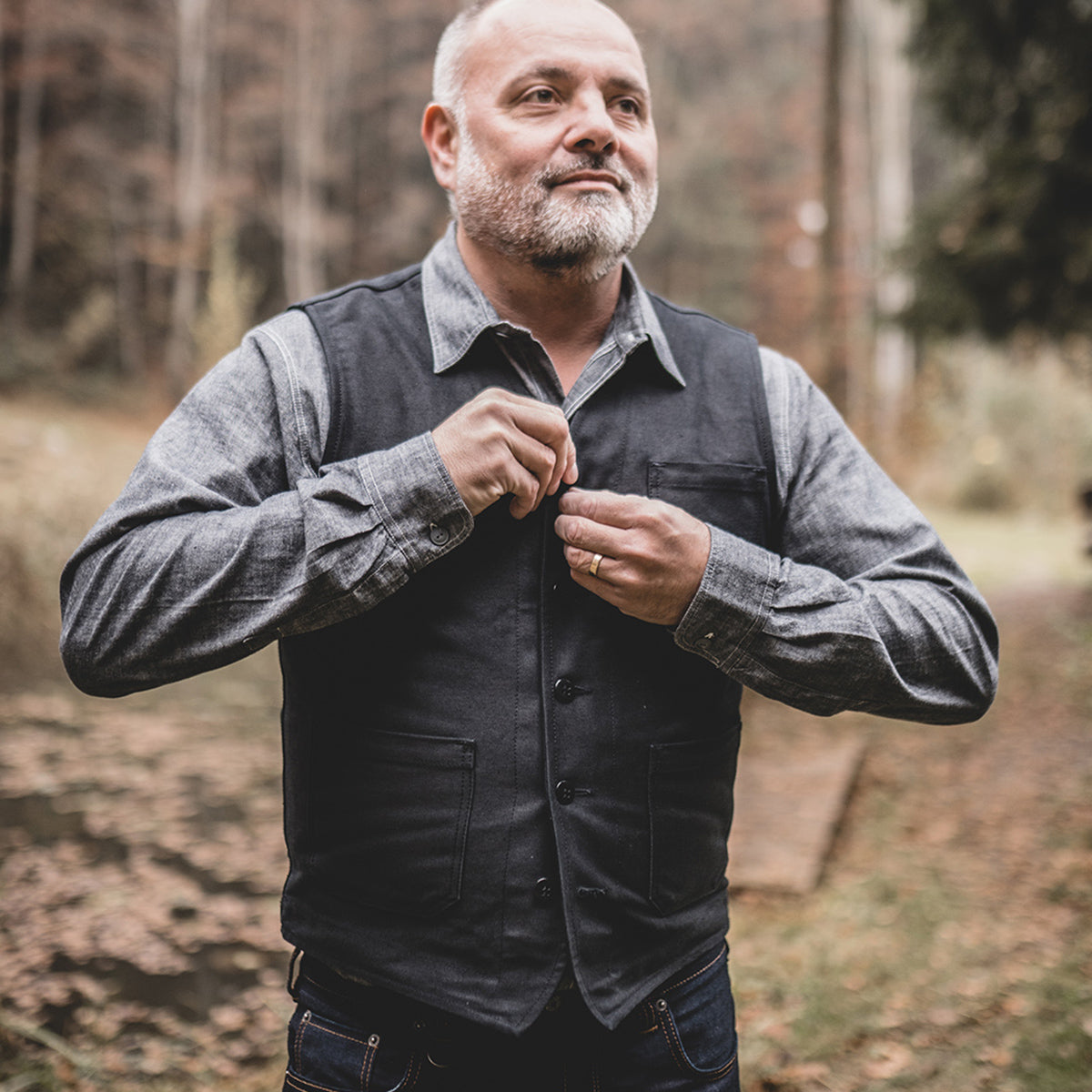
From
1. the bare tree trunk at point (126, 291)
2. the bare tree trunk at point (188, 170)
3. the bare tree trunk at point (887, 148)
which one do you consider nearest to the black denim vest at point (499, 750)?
the bare tree trunk at point (188, 170)

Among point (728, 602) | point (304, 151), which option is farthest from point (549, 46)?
point (304, 151)

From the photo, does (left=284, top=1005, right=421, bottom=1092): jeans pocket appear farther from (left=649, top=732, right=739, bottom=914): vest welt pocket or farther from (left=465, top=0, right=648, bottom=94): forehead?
(left=465, top=0, right=648, bottom=94): forehead

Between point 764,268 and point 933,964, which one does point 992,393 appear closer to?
point 764,268

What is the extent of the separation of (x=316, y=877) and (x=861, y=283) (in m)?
21.3

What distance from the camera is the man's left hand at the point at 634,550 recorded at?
151 centimetres

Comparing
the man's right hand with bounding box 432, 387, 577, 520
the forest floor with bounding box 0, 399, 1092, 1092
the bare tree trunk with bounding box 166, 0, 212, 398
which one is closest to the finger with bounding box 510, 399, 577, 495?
the man's right hand with bounding box 432, 387, 577, 520

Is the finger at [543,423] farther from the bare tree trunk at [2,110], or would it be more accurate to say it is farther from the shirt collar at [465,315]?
the bare tree trunk at [2,110]

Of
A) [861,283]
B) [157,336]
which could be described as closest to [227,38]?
[157,336]

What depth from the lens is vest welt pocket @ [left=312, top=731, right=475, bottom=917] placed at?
1.56 metres

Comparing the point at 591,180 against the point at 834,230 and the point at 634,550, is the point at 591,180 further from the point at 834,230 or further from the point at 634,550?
the point at 834,230

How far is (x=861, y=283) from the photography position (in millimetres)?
21031

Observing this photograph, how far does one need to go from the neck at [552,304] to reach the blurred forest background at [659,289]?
5.41ft

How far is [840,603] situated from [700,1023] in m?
0.71

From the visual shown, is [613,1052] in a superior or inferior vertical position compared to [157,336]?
inferior
